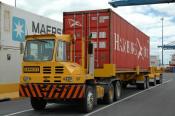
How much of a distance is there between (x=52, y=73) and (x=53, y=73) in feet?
0.11

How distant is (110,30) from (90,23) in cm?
93

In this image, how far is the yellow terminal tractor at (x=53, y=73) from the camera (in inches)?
534

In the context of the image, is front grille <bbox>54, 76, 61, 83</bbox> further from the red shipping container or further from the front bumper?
the red shipping container

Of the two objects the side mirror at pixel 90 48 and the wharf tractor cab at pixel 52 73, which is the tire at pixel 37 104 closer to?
the wharf tractor cab at pixel 52 73

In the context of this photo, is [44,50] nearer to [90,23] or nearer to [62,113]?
[62,113]

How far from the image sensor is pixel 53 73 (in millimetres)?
13664

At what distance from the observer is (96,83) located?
51.1ft

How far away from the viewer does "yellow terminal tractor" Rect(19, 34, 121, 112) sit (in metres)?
13.6

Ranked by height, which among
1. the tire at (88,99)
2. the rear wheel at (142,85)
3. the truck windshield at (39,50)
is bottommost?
the rear wheel at (142,85)

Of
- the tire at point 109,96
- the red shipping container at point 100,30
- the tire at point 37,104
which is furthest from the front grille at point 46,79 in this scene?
the tire at point 109,96

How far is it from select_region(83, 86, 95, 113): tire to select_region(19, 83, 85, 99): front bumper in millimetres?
357

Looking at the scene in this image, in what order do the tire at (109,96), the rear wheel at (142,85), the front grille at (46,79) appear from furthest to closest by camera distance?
the rear wheel at (142,85)
the tire at (109,96)
the front grille at (46,79)

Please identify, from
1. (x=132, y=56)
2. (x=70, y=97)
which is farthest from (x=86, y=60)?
(x=132, y=56)

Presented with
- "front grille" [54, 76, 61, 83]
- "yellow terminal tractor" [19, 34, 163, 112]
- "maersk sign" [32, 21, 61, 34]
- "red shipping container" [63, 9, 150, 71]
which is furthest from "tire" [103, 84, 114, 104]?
"maersk sign" [32, 21, 61, 34]
